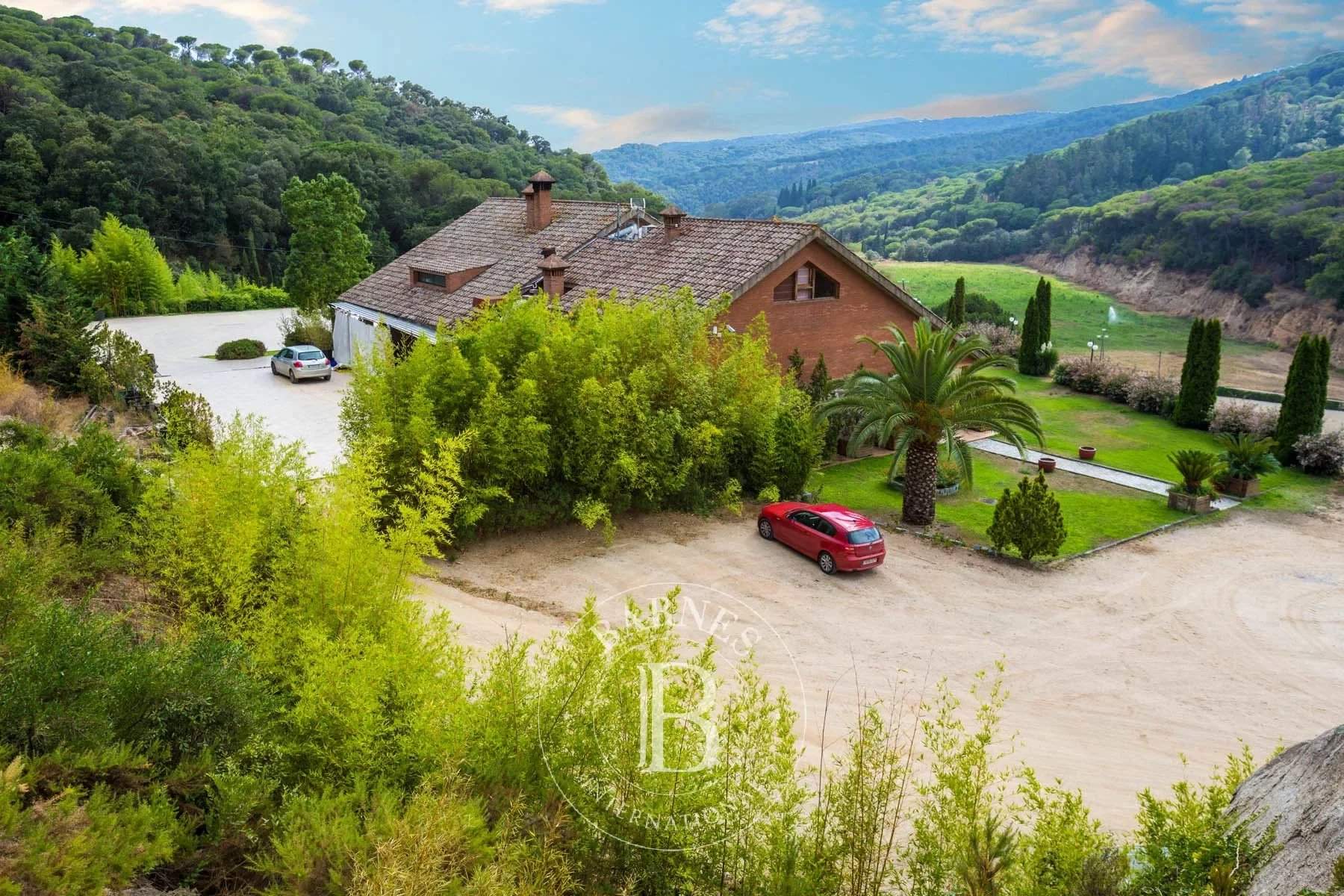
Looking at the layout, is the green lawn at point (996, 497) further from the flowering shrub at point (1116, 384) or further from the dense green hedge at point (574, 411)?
the flowering shrub at point (1116, 384)

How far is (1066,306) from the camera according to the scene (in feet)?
177

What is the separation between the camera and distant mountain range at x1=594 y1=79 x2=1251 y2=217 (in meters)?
131

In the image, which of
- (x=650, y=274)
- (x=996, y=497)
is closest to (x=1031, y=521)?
(x=996, y=497)

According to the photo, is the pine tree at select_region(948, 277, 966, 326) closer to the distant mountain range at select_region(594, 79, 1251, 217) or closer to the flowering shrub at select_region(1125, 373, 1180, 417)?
the flowering shrub at select_region(1125, 373, 1180, 417)

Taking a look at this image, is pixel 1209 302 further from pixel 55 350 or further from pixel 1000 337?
pixel 55 350

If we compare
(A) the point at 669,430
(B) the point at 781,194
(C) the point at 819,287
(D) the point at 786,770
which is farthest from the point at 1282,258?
(B) the point at 781,194

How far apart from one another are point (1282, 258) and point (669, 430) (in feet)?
166

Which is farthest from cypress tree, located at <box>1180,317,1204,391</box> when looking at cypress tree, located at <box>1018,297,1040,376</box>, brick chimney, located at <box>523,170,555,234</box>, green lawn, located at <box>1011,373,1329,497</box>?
brick chimney, located at <box>523,170,555,234</box>

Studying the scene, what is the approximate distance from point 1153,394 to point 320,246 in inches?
1188

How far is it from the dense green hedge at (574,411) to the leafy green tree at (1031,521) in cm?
396

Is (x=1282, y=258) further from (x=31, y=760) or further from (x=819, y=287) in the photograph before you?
(x=31, y=760)

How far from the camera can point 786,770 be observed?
17.7 feet

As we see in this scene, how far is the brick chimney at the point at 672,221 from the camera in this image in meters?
23.8

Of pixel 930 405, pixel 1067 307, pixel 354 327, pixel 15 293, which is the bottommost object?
pixel 354 327
